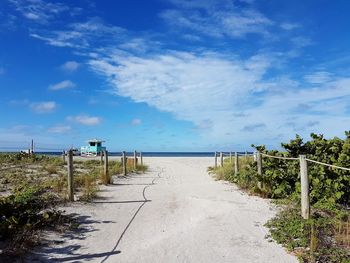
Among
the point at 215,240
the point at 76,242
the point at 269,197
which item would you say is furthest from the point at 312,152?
the point at 76,242

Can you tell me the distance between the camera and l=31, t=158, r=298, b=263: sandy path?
6605 mm

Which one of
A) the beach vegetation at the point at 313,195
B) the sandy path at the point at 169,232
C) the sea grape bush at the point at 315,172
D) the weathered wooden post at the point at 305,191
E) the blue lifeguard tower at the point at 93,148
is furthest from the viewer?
the blue lifeguard tower at the point at 93,148

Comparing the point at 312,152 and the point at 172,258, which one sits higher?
the point at 312,152

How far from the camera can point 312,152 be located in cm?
1182

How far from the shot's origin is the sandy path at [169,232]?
260 inches

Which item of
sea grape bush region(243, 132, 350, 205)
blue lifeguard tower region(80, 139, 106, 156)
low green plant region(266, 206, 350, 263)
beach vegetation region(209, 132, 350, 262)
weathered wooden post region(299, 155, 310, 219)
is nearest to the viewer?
low green plant region(266, 206, 350, 263)

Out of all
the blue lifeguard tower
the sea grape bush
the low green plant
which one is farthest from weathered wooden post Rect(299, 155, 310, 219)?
the blue lifeguard tower

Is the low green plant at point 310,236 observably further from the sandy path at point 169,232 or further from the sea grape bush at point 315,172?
the sea grape bush at point 315,172

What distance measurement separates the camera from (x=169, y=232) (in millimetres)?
7965

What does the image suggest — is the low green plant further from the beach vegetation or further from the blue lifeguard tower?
the blue lifeguard tower

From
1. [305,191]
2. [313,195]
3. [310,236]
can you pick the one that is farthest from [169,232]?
[313,195]

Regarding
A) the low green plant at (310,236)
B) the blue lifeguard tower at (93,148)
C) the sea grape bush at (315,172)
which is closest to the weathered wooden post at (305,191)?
the low green plant at (310,236)

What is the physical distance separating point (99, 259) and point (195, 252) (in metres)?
1.57

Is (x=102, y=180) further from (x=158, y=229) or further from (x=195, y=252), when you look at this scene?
(x=195, y=252)
